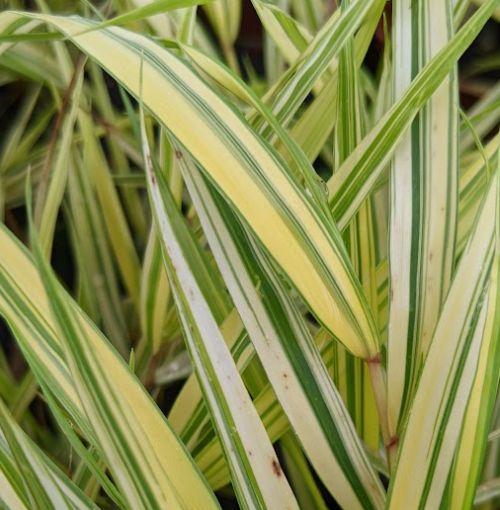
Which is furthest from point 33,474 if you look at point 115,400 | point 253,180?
point 253,180

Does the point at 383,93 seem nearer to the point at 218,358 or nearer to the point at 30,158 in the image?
the point at 218,358

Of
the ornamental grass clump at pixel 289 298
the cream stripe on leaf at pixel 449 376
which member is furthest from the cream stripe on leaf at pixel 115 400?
the cream stripe on leaf at pixel 449 376

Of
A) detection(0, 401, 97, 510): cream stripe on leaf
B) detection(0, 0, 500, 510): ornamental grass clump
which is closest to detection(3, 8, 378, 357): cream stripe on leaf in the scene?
detection(0, 0, 500, 510): ornamental grass clump

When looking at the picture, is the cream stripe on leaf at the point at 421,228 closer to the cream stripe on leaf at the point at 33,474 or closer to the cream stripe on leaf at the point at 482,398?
the cream stripe on leaf at the point at 482,398

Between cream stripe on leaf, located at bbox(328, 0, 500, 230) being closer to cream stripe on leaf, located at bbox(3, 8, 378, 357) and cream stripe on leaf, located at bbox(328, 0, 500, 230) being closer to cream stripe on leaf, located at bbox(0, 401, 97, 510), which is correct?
cream stripe on leaf, located at bbox(3, 8, 378, 357)

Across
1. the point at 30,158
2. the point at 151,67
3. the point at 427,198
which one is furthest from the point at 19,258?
the point at 30,158

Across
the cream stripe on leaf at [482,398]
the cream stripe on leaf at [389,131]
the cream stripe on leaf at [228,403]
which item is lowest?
the cream stripe on leaf at [482,398]
